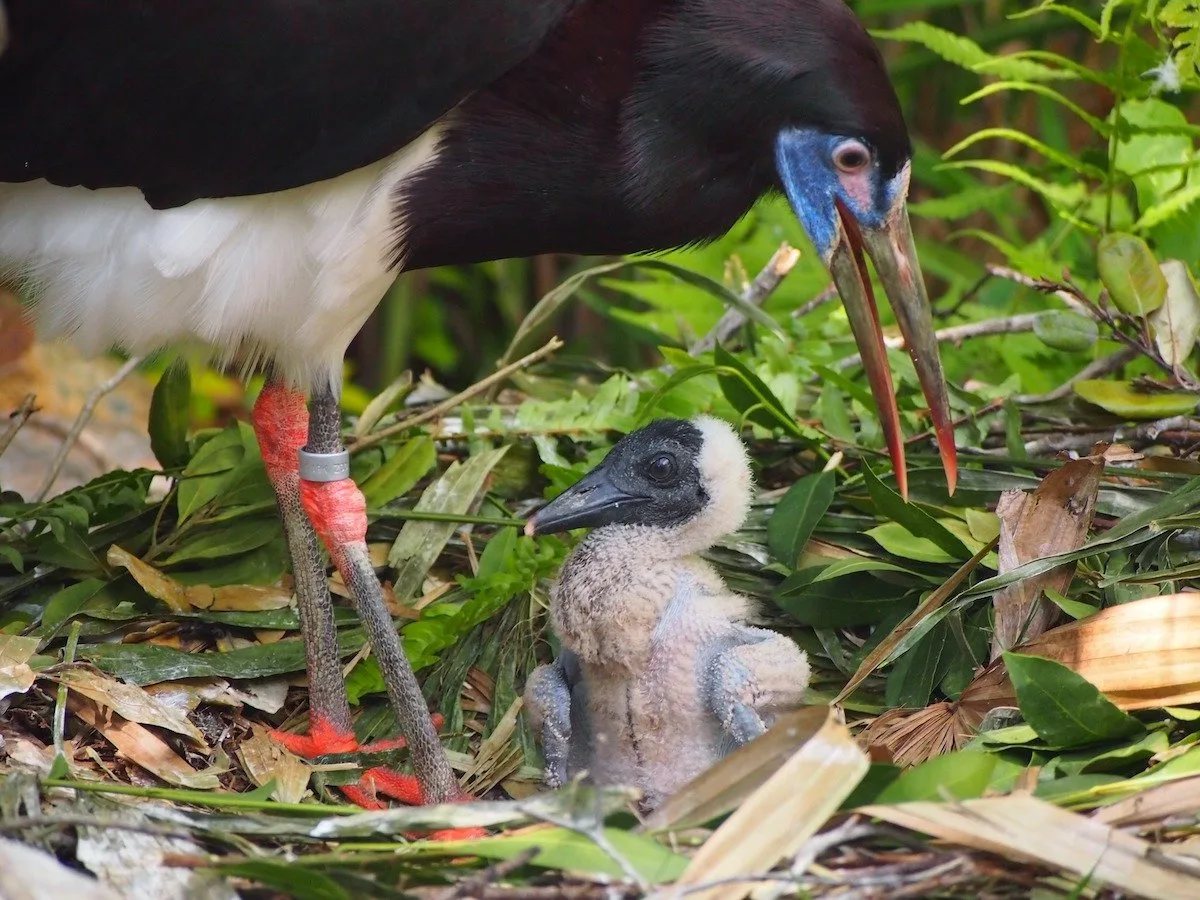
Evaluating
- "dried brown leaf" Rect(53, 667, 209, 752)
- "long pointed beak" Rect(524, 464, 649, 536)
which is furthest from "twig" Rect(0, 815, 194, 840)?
"long pointed beak" Rect(524, 464, 649, 536)

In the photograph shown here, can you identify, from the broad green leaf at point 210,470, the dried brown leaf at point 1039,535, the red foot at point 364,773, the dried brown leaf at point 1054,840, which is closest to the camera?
the dried brown leaf at point 1054,840

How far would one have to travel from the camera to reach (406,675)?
8.67ft

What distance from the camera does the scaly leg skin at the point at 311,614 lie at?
271 cm

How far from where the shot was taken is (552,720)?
96.4 inches

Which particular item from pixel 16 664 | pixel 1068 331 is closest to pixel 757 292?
pixel 1068 331

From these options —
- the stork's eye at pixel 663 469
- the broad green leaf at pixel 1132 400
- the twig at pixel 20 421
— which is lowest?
the broad green leaf at pixel 1132 400

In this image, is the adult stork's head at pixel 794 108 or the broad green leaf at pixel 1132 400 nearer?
the adult stork's head at pixel 794 108

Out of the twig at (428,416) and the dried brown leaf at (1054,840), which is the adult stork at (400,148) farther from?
the dried brown leaf at (1054,840)

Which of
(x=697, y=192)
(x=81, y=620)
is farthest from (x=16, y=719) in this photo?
(x=697, y=192)

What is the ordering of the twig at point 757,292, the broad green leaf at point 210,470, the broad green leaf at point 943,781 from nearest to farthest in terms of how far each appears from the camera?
the broad green leaf at point 943,781 < the broad green leaf at point 210,470 < the twig at point 757,292

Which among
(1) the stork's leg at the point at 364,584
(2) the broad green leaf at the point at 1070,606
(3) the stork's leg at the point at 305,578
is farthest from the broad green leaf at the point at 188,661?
(2) the broad green leaf at the point at 1070,606

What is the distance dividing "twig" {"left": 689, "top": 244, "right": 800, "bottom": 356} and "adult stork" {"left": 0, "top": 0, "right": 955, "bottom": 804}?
0.81 meters

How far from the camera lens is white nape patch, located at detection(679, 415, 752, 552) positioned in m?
2.51

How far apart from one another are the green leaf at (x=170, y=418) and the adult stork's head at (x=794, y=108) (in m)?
1.29
